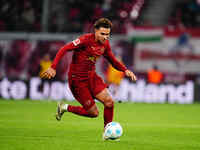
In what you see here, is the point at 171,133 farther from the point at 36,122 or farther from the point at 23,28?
the point at 23,28

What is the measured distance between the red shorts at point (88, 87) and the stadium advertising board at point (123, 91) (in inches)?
532

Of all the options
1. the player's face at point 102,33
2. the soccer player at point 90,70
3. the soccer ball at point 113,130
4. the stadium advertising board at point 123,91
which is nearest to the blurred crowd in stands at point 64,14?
the stadium advertising board at point 123,91

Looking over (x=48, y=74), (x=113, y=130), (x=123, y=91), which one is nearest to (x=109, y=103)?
(x=113, y=130)

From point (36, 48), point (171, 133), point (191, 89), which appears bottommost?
point (171, 133)

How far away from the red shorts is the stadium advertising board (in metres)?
13.5

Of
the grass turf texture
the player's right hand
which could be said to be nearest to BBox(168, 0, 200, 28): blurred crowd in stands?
the grass turf texture

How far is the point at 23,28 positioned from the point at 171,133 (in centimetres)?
1569

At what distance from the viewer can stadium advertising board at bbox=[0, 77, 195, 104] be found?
23000mm

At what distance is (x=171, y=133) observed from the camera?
36.4ft

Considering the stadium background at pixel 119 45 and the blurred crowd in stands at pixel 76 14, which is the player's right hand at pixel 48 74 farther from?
the blurred crowd in stands at pixel 76 14

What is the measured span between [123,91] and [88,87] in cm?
1420

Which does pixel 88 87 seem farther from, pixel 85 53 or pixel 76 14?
pixel 76 14

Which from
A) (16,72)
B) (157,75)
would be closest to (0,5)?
(16,72)

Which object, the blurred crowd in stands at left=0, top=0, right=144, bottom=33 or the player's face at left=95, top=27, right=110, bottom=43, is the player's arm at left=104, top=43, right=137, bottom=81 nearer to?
the player's face at left=95, top=27, right=110, bottom=43
